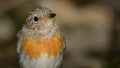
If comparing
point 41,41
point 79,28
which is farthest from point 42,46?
point 79,28

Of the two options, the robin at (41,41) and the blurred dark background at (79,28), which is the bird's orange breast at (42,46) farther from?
Answer: the blurred dark background at (79,28)

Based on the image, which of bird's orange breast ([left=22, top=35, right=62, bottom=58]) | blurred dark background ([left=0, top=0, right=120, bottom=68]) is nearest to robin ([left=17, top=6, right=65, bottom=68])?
bird's orange breast ([left=22, top=35, right=62, bottom=58])

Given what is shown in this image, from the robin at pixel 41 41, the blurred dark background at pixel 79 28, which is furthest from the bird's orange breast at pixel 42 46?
the blurred dark background at pixel 79 28

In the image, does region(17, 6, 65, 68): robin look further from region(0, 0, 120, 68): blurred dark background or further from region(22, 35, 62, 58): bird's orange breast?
region(0, 0, 120, 68): blurred dark background

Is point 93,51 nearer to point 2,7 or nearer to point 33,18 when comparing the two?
point 2,7

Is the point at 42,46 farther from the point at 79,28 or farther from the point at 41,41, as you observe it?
the point at 79,28

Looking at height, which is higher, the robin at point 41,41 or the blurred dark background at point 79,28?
the robin at point 41,41
